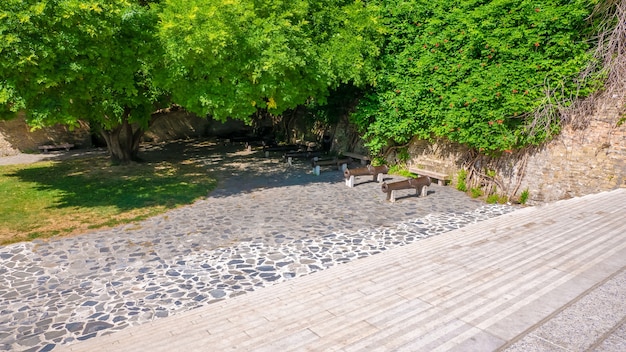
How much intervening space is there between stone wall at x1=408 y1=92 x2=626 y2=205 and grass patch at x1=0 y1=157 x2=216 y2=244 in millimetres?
10025

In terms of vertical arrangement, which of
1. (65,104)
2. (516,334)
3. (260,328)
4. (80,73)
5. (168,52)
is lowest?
(260,328)

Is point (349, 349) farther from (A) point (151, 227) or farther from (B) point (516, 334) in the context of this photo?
(A) point (151, 227)

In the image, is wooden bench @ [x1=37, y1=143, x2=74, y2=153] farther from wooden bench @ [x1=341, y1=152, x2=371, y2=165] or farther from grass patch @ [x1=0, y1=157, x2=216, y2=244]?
wooden bench @ [x1=341, y1=152, x2=371, y2=165]

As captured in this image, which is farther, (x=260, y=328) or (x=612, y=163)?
(x=612, y=163)

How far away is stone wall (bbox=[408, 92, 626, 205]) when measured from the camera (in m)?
9.55

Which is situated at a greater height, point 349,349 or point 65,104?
point 65,104

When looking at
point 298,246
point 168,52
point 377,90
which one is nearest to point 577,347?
point 298,246

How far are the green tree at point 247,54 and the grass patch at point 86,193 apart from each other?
131 inches

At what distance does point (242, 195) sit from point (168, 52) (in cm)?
482

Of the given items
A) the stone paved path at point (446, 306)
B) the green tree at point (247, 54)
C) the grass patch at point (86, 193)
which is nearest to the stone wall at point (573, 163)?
the stone paved path at point (446, 306)

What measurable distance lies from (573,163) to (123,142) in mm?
17573

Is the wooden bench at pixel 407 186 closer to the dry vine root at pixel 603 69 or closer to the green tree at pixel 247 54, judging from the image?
the green tree at pixel 247 54

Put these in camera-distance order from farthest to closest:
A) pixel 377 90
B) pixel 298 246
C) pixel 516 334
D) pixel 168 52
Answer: pixel 377 90 → pixel 168 52 → pixel 298 246 → pixel 516 334

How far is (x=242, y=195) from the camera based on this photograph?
12.2 m
